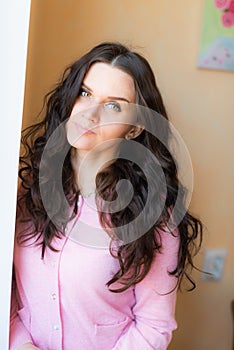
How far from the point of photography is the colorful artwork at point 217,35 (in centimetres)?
112

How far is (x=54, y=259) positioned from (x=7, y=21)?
46cm

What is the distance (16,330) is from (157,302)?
305 millimetres

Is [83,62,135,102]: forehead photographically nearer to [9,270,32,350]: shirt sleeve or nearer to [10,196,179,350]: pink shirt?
[10,196,179,350]: pink shirt

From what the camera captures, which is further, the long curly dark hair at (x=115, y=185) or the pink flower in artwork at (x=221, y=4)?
the pink flower in artwork at (x=221, y=4)

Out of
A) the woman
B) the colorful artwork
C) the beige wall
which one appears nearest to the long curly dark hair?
the woman

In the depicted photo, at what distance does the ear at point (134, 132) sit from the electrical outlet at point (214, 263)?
556mm

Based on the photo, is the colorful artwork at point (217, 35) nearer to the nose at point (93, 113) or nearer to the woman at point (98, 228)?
the woman at point (98, 228)

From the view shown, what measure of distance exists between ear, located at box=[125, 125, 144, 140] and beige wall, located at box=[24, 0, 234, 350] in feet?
0.90

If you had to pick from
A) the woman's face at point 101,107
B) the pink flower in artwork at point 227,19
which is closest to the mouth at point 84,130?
the woman's face at point 101,107

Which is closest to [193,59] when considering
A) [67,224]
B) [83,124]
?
[83,124]

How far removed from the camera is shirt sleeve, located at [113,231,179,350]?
3.08 feet

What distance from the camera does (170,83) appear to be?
115cm

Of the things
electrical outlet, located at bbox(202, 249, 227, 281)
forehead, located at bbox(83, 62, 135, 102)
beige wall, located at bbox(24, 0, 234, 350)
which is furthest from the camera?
electrical outlet, located at bbox(202, 249, 227, 281)

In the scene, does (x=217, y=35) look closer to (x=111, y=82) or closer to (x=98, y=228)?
(x=111, y=82)
